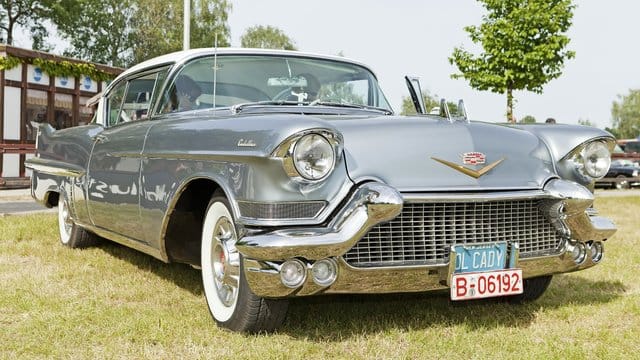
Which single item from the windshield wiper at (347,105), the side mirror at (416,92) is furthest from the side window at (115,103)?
the side mirror at (416,92)

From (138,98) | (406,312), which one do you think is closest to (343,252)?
(406,312)

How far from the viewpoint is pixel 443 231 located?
3174mm

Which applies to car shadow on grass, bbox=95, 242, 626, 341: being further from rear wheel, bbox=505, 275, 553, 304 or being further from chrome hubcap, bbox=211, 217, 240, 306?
chrome hubcap, bbox=211, 217, 240, 306

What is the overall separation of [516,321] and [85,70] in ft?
50.0

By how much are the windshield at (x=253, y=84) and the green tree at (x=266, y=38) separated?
47.5 m

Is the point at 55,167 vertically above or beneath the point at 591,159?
beneath

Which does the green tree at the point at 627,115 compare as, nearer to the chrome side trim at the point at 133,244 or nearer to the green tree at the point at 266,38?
the green tree at the point at 266,38

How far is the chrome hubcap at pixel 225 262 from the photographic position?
3.33m

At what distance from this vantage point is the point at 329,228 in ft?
9.73

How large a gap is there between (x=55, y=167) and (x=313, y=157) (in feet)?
12.2

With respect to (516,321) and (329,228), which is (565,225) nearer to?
(516,321)

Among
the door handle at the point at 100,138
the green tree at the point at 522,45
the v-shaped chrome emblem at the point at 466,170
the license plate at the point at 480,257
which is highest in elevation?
the green tree at the point at 522,45

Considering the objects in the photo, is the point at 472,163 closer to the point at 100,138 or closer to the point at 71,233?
the point at 100,138

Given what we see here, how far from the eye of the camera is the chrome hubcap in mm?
3334
